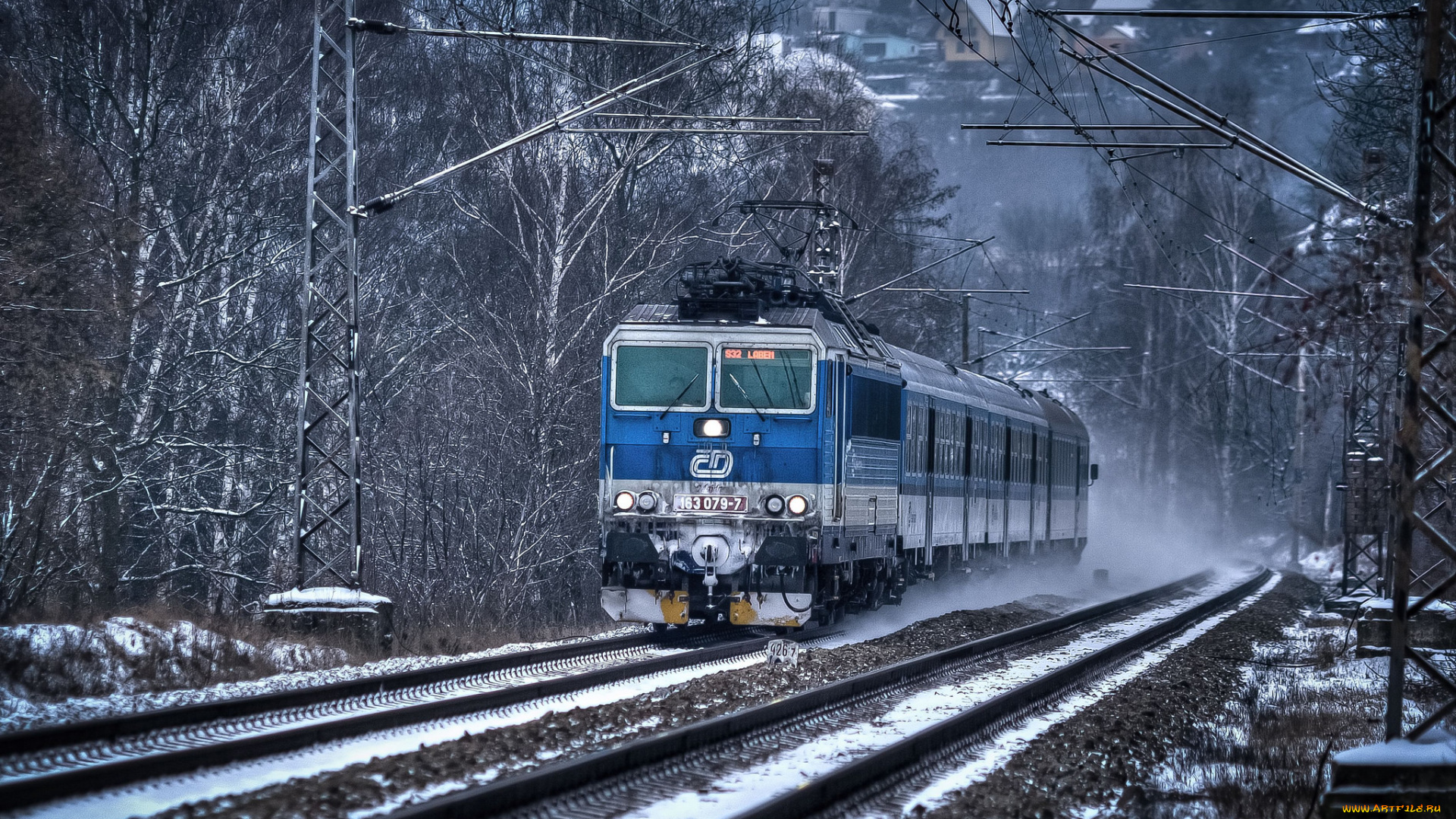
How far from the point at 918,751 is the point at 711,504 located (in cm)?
695

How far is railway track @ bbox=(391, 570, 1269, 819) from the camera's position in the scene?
7680 millimetres

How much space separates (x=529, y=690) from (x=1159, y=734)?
4.64 meters

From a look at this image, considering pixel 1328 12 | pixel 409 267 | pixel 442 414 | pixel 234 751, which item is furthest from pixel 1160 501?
pixel 234 751

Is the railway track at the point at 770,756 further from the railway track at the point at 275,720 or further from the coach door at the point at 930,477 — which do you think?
the coach door at the point at 930,477

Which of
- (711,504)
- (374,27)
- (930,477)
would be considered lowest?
(711,504)

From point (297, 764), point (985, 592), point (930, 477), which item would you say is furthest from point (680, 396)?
point (985, 592)

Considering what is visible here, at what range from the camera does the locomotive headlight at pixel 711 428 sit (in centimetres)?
1664

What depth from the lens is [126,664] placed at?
11633 mm

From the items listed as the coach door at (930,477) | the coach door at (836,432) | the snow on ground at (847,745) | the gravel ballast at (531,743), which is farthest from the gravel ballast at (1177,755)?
the coach door at (930,477)

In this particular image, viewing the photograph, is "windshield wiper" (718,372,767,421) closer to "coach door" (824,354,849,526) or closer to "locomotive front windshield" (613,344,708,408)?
"locomotive front windshield" (613,344,708,408)

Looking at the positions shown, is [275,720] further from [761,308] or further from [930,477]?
[930,477]

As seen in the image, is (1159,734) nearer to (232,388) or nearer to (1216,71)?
(232,388)

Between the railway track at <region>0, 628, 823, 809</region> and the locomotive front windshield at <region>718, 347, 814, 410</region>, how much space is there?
304 centimetres

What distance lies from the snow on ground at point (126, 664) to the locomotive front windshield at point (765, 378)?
4157mm
